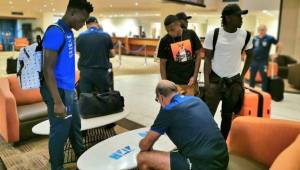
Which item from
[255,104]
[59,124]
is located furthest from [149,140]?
[255,104]

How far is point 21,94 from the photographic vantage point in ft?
12.5

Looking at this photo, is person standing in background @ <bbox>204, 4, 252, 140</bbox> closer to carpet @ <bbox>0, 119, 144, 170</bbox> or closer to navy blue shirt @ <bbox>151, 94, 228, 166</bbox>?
navy blue shirt @ <bbox>151, 94, 228, 166</bbox>

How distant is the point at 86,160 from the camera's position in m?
2.09

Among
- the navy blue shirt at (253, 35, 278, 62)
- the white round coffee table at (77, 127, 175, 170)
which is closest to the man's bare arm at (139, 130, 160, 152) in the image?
the white round coffee table at (77, 127, 175, 170)

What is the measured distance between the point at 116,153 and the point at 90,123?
26.7 inches

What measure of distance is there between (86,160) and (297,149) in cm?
139

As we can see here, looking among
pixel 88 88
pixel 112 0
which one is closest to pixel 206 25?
pixel 112 0

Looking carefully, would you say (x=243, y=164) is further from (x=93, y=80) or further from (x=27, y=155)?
(x=27, y=155)

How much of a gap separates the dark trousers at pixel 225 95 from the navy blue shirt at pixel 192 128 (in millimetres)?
885

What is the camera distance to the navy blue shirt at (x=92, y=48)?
3.42 m

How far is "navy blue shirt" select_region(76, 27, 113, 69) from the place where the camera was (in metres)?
3.42

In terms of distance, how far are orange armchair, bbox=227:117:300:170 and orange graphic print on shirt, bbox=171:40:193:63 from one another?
2.82 feet

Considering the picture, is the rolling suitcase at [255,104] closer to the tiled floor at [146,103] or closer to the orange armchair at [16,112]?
the tiled floor at [146,103]

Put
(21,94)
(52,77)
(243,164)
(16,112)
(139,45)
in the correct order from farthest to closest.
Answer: (139,45) < (21,94) < (16,112) < (243,164) < (52,77)
